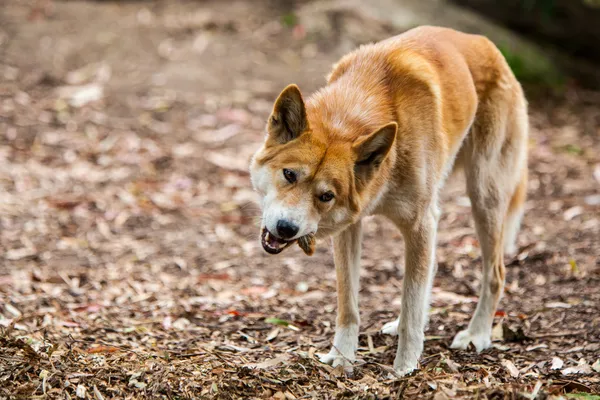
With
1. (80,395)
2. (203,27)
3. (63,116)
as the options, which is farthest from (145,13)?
(80,395)

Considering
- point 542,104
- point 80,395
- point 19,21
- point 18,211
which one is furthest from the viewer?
point 19,21

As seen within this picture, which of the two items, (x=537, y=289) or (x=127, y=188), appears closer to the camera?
(x=537, y=289)

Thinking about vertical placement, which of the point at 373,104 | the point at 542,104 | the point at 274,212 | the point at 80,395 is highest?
the point at 373,104

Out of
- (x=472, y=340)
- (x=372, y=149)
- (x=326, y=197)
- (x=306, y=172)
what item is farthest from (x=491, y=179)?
(x=306, y=172)

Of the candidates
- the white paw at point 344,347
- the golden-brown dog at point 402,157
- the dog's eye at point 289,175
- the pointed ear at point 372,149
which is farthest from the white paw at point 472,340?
the dog's eye at point 289,175

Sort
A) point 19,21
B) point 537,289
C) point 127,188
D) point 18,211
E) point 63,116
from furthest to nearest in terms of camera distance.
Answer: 1. point 19,21
2. point 63,116
3. point 127,188
4. point 18,211
5. point 537,289

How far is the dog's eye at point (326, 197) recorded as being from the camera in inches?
150

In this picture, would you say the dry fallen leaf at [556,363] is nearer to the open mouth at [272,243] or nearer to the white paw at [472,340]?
the white paw at [472,340]

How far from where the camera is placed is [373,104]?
4156 mm

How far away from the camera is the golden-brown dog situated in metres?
3.83

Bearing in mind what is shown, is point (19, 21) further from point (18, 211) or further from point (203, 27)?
point (18, 211)

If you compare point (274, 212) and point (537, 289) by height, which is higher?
point (274, 212)

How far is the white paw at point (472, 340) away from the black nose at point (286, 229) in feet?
5.43

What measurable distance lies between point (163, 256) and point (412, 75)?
3077mm
